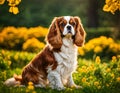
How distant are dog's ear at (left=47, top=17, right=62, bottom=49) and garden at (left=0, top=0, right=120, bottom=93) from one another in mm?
672

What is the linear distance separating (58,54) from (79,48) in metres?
6.94

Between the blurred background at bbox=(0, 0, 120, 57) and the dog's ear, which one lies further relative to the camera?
the blurred background at bbox=(0, 0, 120, 57)

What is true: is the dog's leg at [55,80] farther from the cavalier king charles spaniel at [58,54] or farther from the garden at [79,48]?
the garden at [79,48]

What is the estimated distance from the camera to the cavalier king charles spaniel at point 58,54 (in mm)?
7415

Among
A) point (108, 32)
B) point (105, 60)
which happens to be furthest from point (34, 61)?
point (108, 32)

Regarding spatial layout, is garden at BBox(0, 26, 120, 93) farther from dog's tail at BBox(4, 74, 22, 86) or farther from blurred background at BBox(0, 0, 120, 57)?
dog's tail at BBox(4, 74, 22, 86)

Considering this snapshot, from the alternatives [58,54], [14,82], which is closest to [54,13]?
[14,82]

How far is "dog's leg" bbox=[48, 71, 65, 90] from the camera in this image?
295 inches

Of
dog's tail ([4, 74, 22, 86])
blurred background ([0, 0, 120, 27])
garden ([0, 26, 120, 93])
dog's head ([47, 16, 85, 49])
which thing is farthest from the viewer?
blurred background ([0, 0, 120, 27])

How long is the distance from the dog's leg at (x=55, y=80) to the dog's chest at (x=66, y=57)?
3.7 inches

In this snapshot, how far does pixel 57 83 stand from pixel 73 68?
1.29 feet

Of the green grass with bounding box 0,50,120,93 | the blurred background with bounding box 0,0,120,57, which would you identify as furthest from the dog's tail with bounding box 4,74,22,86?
the blurred background with bounding box 0,0,120,57

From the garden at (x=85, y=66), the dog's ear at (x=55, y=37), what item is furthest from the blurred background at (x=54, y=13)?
the dog's ear at (x=55, y=37)

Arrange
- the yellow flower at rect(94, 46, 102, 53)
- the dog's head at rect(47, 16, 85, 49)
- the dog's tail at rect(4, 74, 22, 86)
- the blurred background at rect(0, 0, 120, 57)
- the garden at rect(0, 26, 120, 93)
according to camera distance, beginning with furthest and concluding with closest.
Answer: the blurred background at rect(0, 0, 120, 57) < the yellow flower at rect(94, 46, 102, 53) < the dog's tail at rect(4, 74, 22, 86) < the garden at rect(0, 26, 120, 93) < the dog's head at rect(47, 16, 85, 49)
